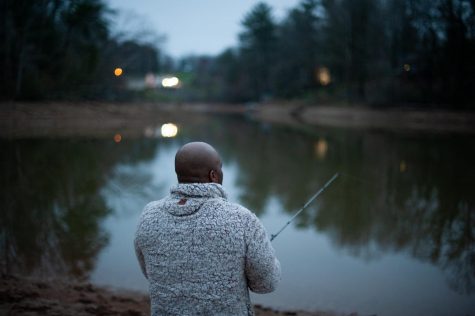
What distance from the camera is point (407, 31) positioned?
111 ft

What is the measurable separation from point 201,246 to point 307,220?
5.73 m

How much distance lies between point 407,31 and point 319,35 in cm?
1523

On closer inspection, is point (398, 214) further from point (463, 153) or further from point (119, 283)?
point (463, 153)

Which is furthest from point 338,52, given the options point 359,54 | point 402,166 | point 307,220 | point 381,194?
point 307,220

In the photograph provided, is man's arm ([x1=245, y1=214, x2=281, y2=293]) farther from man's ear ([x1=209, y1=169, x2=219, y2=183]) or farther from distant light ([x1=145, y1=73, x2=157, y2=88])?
distant light ([x1=145, y1=73, x2=157, y2=88])

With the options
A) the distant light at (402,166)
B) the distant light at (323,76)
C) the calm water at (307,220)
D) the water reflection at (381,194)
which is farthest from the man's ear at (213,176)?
the distant light at (323,76)

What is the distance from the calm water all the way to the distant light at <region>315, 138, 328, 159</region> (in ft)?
1.47

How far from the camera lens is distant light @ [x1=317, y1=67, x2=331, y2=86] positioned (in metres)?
51.3

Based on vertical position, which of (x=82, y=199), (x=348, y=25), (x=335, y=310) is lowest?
(x=335, y=310)

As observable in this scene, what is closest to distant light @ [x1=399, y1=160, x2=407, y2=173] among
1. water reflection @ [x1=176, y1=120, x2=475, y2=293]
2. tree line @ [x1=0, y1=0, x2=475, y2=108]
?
water reflection @ [x1=176, y1=120, x2=475, y2=293]

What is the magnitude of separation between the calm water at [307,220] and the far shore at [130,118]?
8.06m

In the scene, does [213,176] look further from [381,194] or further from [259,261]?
[381,194]

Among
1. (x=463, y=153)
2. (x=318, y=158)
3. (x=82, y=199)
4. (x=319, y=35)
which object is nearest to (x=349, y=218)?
(x=82, y=199)

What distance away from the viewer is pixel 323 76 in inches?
2068
